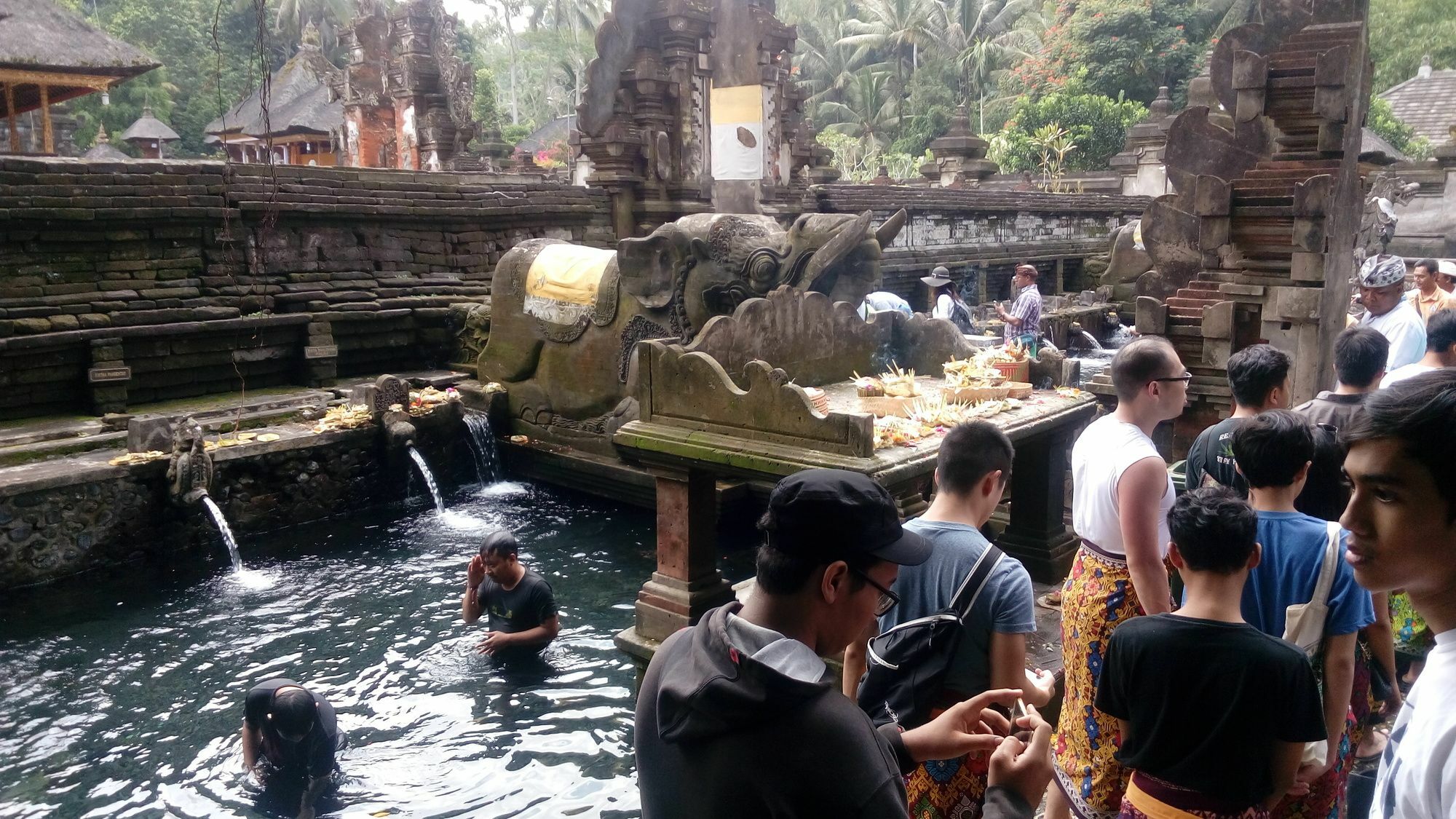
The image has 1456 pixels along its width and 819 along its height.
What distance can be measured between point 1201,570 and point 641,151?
13.2 metres

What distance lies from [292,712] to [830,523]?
4.03 metres

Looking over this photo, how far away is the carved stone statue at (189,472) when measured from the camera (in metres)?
8.24

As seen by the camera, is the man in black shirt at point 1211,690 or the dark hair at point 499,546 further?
the dark hair at point 499,546

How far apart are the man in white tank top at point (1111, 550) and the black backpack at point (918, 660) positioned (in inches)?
24.6

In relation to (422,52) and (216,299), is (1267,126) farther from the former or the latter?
(422,52)

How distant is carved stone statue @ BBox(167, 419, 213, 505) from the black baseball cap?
25.6 feet

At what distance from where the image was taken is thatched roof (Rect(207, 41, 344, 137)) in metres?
31.0

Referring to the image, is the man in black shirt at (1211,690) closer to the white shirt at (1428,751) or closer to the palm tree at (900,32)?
the white shirt at (1428,751)

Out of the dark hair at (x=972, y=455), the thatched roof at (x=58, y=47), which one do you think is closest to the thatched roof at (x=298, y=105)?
the thatched roof at (x=58, y=47)

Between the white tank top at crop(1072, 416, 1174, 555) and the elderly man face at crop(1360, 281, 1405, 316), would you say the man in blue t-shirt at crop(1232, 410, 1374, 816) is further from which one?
the elderly man face at crop(1360, 281, 1405, 316)

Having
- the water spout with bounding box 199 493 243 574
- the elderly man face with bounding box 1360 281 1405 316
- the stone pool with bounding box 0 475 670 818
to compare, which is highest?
the elderly man face with bounding box 1360 281 1405 316

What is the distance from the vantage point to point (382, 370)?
12.5 meters

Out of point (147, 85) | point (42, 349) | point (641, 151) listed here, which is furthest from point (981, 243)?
point (147, 85)

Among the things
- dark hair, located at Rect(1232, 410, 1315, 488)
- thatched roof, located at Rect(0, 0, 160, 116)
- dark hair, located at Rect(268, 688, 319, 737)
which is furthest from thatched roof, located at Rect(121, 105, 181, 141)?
dark hair, located at Rect(1232, 410, 1315, 488)
